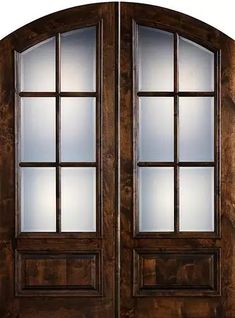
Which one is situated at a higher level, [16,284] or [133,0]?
[133,0]

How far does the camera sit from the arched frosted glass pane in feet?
13.1

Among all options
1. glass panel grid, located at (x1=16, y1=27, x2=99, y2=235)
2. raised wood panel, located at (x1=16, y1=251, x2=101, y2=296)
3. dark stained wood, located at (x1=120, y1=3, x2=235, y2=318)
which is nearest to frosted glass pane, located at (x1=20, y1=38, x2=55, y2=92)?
glass panel grid, located at (x1=16, y1=27, x2=99, y2=235)

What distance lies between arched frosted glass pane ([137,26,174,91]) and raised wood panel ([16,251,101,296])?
1.16 metres

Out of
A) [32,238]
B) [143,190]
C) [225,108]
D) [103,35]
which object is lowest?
[32,238]

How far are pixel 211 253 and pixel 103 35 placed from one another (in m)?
1.58

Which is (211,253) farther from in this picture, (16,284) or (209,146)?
(16,284)

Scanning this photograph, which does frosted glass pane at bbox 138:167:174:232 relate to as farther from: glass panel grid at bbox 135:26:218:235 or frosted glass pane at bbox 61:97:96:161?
frosted glass pane at bbox 61:97:96:161

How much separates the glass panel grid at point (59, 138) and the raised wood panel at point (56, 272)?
0.55ft

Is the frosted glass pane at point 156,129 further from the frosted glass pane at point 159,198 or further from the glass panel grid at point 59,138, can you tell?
the glass panel grid at point 59,138

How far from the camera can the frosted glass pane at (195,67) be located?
13.2ft

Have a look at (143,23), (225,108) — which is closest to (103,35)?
(143,23)

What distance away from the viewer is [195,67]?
4.02 metres

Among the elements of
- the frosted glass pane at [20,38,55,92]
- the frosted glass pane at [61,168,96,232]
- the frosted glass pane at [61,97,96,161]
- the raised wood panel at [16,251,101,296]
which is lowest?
the raised wood panel at [16,251,101,296]

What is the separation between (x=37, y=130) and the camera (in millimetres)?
4012
